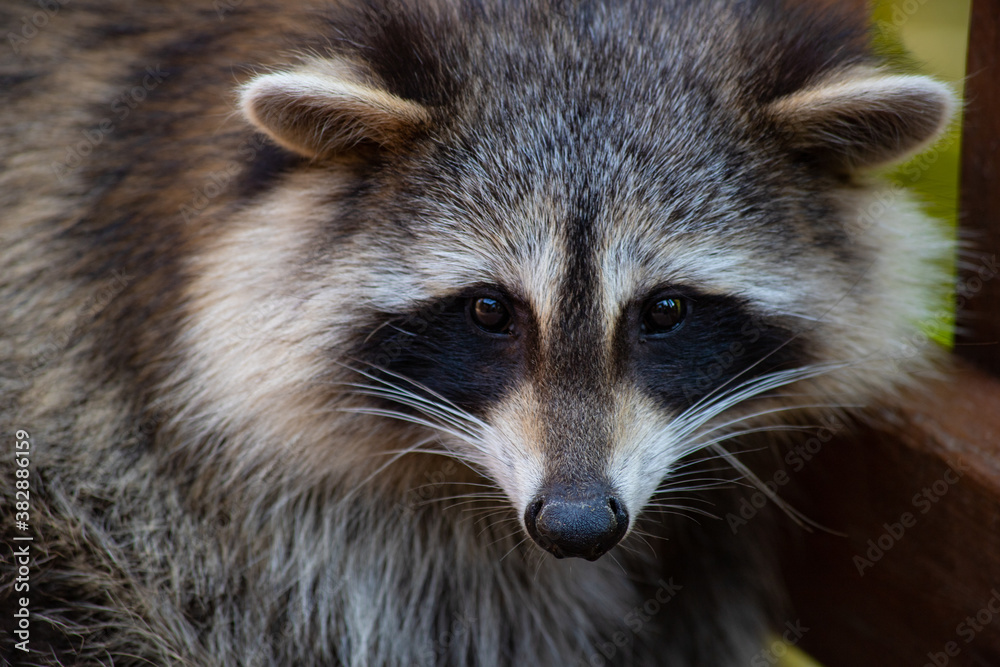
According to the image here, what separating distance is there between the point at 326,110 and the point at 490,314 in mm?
541

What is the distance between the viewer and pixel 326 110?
2197 mm

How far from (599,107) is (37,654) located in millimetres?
1728

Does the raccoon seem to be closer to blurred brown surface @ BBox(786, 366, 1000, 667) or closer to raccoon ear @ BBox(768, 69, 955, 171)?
raccoon ear @ BBox(768, 69, 955, 171)

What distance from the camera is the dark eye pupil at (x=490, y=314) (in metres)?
2.25

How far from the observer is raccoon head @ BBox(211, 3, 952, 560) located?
2154 millimetres

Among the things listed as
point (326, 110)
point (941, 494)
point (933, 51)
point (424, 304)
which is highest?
point (326, 110)

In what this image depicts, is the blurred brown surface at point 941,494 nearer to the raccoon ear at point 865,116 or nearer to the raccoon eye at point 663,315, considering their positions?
the raccoon ear at point 865,116

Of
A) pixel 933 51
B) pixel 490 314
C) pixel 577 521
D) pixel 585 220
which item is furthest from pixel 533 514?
pixel 933 51

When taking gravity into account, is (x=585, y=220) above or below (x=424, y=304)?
above

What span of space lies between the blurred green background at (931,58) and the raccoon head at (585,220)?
20cm

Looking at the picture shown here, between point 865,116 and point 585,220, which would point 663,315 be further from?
point 865,116

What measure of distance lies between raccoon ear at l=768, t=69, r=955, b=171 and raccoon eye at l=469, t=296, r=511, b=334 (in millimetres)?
708

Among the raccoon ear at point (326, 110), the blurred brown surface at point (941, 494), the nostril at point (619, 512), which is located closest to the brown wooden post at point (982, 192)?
the blurred brown surface at point (941, 494)

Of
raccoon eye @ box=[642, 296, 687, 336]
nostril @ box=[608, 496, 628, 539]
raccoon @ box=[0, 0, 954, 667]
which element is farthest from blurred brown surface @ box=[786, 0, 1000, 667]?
nostril @ box=[608, 496, 628, 539]
